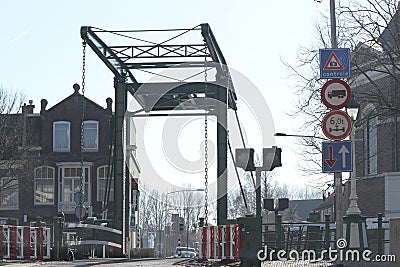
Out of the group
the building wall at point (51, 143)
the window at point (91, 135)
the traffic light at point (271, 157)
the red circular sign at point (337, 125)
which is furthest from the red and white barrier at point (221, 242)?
the window at point (91, 135)

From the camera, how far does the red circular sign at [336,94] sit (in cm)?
1619

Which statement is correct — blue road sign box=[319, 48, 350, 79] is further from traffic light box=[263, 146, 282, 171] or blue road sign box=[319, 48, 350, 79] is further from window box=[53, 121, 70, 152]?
window box=[53, 121, 70, 152]

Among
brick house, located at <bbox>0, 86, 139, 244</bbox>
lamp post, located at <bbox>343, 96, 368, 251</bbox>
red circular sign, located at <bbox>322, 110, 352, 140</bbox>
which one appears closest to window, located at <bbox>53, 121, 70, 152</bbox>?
brick house, located at <bbox>0, 86, 139, 244</bbox>

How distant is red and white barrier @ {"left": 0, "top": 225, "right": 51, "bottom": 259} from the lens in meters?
24.1

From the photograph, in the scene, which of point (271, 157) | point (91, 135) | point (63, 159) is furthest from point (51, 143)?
point (271, 157)

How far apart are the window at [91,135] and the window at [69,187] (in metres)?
1.58

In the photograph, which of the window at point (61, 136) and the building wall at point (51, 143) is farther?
the window at point (61, 136)

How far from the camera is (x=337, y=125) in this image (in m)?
16.1

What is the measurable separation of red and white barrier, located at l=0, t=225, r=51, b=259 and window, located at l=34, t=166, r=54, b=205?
3761cm

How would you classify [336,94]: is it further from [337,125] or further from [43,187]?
[43,187]

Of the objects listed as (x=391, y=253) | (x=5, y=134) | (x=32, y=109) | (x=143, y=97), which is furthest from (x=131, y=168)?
(x=391, y=253)

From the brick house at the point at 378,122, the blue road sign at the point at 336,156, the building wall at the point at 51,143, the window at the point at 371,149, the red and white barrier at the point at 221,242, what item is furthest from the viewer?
the building wall at the point at 51,143

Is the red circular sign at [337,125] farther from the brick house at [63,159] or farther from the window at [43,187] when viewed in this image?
the window at [43,187]

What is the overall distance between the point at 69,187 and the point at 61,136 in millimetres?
4266
